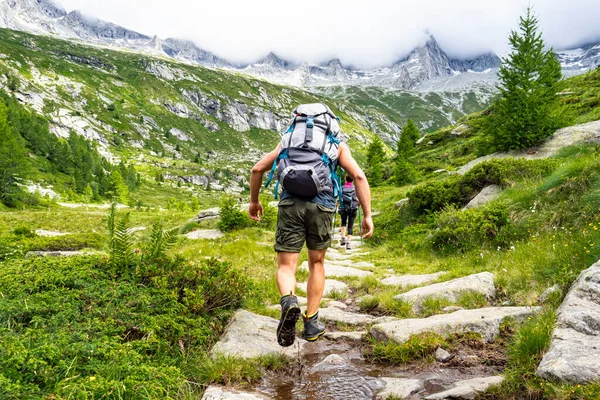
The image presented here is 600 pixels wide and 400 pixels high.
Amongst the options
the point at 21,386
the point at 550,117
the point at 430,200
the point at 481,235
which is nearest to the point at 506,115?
the point at 550,117

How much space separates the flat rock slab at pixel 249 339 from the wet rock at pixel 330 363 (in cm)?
36

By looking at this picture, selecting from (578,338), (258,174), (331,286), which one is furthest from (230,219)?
(578,338)

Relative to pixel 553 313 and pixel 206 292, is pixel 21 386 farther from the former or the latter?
pixel 553 313

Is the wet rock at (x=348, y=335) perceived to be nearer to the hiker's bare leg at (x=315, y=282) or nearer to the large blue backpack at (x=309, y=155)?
the hiker's bare leg at (x=315, y=282)

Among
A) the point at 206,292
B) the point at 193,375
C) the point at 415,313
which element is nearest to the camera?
the point at 193,375

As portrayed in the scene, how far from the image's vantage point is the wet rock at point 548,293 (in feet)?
15.8

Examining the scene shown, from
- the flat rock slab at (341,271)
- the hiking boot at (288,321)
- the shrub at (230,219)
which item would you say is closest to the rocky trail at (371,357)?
the hiking boot at (288,321)

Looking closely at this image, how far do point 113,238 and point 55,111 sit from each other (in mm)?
236335

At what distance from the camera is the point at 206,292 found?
218 inches

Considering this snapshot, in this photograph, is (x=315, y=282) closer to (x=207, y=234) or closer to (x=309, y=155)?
(x=309, y=155)

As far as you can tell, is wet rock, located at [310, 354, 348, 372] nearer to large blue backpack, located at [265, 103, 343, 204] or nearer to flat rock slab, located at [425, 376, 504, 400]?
flat rock slab, located at [425, 376, 504, 400]

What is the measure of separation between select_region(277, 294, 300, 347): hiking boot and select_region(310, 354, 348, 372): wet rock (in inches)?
18.1

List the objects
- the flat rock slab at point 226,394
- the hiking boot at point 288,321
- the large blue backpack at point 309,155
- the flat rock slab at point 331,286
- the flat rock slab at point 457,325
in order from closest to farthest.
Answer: the flat rock slab at point 226,394
the hiking boot at point 288,321
the large blue backpack at point 309,155
the flat rock slab at point 457,325
the flat rock slab at point 331,286

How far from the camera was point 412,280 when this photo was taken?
26.7 ft
